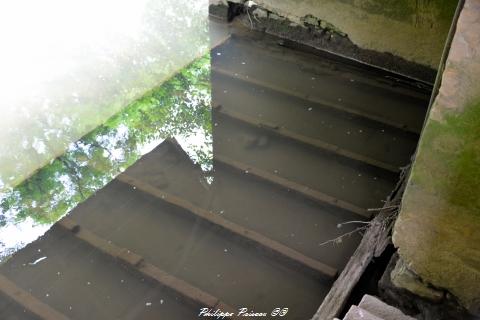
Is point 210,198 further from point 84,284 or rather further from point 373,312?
point 373,312

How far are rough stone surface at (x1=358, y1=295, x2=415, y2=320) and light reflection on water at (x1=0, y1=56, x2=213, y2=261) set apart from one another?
5.09 ft

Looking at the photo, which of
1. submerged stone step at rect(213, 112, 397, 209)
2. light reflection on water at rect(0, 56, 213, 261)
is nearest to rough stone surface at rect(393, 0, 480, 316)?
submerged stone step at rect(213, 112, 397, 209)

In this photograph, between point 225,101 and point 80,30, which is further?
point 80,30

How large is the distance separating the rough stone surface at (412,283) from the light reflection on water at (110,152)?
1522 mm

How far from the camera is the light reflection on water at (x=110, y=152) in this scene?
3.03 m

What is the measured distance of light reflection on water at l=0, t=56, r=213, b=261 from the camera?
3.03m

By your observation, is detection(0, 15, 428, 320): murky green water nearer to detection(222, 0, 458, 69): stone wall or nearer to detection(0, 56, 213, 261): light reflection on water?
detection(0, 56, 213, 261): light reflection on water

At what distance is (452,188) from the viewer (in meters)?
1.81

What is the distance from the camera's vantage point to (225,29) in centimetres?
500

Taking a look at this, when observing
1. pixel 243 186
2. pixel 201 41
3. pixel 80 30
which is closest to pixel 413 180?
pixel 243 186

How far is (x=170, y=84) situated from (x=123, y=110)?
506mm

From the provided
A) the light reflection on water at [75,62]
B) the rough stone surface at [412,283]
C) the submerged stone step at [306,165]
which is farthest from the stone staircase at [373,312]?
the light reflection on water at [75,62]

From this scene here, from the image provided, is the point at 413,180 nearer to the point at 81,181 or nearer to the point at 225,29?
the point at 81,181

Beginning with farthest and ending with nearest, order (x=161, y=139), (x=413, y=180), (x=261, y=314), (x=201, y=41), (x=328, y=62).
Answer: (x=201, y=41) < (x=328, y=62) < (x=161, y=139) < (x=261, y=314) < (x=413, y=180)
